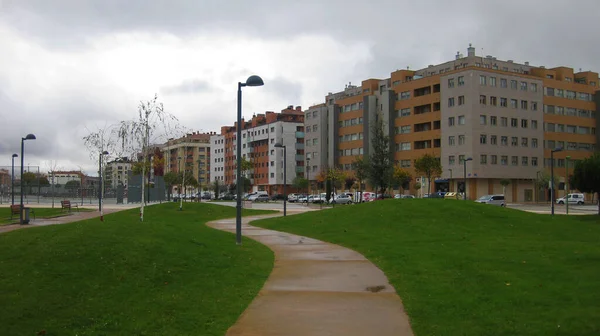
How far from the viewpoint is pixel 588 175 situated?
3706 centimetres

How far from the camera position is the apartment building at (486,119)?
85.2 meters

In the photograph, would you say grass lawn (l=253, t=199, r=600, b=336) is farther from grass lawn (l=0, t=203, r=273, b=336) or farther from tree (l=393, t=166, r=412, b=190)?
tree (l=393, t=166, r=412, b=190)

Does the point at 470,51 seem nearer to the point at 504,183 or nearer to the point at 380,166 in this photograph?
the point at 504,183

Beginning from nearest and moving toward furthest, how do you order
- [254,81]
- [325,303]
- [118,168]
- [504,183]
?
[325,303] < [254,81] < [118,168] < [504,183]

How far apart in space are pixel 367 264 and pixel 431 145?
264 ft

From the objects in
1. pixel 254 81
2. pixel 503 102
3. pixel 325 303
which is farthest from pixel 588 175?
pixel 503 102

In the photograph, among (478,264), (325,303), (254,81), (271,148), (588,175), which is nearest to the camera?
(325,303)

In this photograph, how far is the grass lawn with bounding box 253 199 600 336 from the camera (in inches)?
317

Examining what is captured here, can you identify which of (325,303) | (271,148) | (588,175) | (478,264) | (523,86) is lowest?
(325,303)

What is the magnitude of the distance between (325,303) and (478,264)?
215 inches

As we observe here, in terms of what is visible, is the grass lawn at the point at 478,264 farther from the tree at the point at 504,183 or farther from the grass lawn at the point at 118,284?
the tree at the point at 504,183

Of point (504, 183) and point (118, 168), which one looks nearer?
point (118, 168)

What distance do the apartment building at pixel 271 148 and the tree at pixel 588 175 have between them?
9633 cm

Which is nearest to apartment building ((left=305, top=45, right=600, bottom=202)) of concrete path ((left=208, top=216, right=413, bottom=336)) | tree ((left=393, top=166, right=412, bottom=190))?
tree ((left=393, top=166, right=412, bottom=190))
